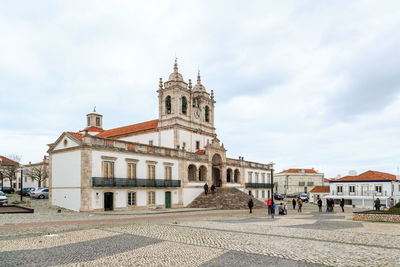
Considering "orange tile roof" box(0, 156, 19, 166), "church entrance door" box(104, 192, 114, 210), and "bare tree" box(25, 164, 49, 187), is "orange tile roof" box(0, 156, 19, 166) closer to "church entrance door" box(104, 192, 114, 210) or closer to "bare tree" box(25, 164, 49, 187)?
"bare tree" box(25, 164, 49, 187)

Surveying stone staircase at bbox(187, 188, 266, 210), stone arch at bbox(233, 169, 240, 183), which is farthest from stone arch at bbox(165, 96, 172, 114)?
stone arch at bbox(233, 169, 240, 183)

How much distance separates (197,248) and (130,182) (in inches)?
878

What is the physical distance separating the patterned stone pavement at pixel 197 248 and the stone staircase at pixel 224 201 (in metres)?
23.6

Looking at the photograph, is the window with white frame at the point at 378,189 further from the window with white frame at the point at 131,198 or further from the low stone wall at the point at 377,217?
the window with white frame at the point at 131,198

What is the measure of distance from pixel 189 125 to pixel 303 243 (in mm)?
36957

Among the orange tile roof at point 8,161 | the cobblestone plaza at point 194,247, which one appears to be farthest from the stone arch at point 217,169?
the orange tile roof at point 8,161

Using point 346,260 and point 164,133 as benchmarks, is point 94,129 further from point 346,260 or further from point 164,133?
point 346,260

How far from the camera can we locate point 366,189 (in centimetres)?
4947

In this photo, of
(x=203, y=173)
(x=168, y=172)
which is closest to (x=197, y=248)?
(x=168, y=172)

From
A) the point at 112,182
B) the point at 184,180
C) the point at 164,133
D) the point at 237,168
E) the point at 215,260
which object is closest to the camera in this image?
the point at 215,260

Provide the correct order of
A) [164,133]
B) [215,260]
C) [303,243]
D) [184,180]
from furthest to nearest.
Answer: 1. [164,133]
2. [184,180]
3. [303,243]
4. [215,260]

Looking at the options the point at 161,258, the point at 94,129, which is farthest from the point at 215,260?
the point at 94,129

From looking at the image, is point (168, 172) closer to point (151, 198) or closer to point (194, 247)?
point (151, 198)

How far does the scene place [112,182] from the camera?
30531 mm
